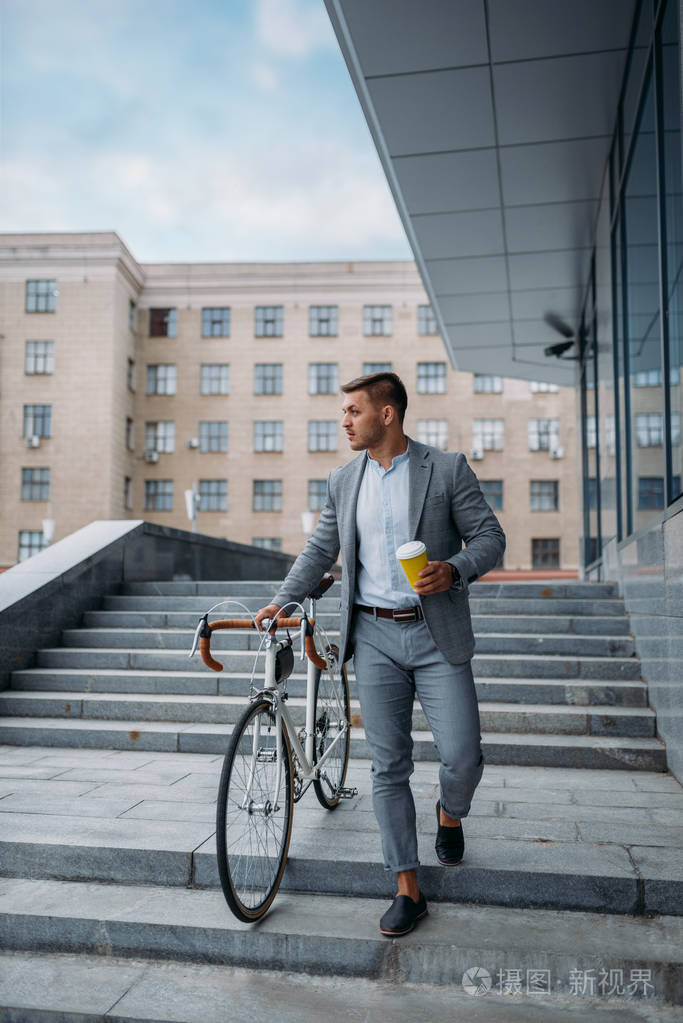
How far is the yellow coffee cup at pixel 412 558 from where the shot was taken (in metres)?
2.93

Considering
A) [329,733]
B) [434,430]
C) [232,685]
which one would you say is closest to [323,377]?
[434,430]

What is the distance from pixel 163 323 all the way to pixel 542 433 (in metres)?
18.3

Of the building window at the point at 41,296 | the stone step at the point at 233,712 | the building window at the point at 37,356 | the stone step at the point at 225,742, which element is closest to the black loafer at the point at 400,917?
the stone step at the point at 225,742

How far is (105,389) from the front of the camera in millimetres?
37844

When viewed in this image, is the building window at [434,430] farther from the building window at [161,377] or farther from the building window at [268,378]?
the building window at [161,377]

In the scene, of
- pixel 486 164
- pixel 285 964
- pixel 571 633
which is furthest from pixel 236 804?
pixel 486 164

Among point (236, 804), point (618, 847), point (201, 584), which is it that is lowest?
point (618, 847)

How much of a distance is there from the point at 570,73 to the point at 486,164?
1.38 meters

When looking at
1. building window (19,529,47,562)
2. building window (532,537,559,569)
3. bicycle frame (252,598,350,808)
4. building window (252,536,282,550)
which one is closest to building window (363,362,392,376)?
building window (252,536,282,550)

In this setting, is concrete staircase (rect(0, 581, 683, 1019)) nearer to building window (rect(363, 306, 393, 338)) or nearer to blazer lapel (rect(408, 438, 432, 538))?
blazer lapel (rect(408, 438, 432, 538))

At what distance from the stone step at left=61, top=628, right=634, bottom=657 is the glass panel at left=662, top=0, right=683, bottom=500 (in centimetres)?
185

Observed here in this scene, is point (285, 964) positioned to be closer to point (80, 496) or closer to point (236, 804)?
point (236, 804)

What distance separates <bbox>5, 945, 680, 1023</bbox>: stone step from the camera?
9.55 feet

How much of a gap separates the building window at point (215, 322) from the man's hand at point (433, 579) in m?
38.5
